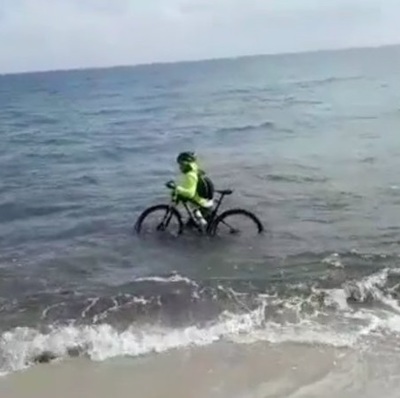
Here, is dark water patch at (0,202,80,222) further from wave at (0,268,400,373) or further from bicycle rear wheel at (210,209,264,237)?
wave at (0,268,400,373)

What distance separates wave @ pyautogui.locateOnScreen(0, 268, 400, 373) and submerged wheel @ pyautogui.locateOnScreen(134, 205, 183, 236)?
351 cm

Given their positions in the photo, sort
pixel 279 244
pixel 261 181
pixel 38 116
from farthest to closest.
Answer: pixel 38 116, pixel 261 181, pixel 279 244

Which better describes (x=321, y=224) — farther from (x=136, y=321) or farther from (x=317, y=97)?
(x=317, y=97)

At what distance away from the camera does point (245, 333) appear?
33.2 ft

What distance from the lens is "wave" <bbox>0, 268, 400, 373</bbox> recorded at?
382 inches

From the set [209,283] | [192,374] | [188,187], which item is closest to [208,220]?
[188,187]

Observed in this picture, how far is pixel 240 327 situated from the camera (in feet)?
33.9

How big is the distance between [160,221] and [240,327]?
5.78 m

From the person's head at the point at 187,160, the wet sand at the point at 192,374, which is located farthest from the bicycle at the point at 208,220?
the wet sand at the point at 192,374

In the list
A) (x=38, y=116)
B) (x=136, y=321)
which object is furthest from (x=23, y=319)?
(x=38, y=116)

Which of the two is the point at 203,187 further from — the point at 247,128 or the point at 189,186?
the point at 247,128

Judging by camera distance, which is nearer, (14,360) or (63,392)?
(63,392)

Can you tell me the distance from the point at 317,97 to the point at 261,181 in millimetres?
40444

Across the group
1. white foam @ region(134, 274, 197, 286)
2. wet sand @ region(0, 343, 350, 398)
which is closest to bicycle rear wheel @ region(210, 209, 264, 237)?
white foam @ region(134, 274, 197, 286)
